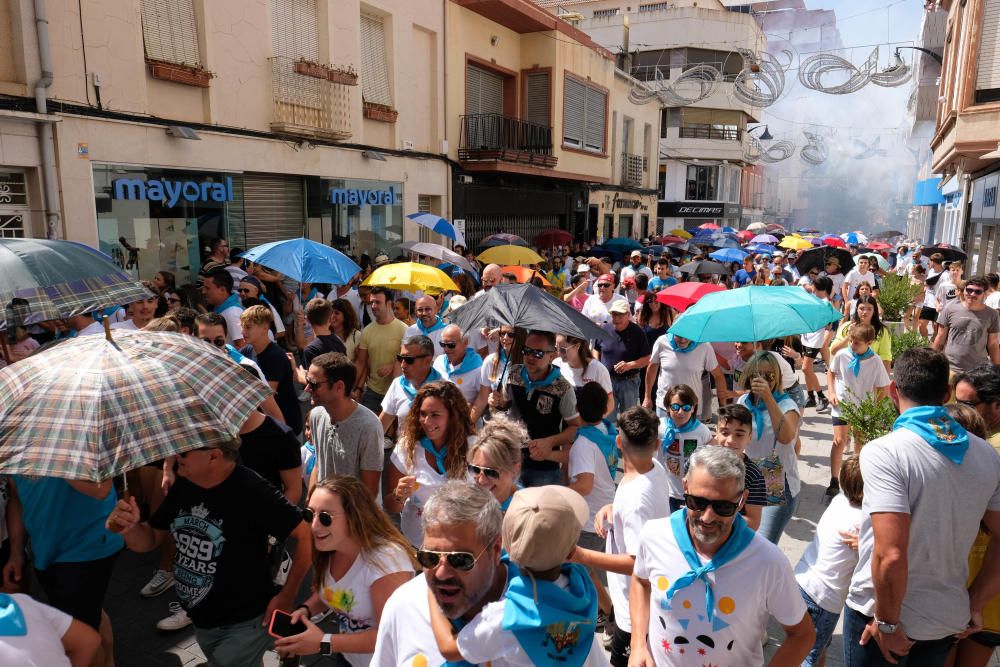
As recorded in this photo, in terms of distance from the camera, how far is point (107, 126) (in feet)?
31.6

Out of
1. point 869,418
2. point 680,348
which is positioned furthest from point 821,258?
point 869,418

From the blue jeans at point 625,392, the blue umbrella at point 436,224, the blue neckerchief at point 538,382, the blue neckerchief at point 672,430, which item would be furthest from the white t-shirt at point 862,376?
the blue umbrella at point 436,224

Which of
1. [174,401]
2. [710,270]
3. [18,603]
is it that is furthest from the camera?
[710,270]

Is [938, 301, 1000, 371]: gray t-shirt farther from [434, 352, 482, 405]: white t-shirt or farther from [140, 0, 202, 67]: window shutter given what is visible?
[140, 0, 202, 67]: window shutter

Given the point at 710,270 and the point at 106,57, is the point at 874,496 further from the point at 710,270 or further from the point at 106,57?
the point at 106,57

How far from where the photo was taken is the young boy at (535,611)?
1.95m

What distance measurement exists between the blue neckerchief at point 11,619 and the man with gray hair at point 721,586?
2209mm

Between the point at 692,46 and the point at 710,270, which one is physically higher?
the point at 692,46

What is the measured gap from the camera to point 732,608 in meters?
2.43

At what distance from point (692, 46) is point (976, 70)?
30213 millimetres

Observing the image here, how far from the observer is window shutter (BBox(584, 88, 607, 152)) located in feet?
77.8

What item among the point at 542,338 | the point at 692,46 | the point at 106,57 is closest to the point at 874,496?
the point at 542,338

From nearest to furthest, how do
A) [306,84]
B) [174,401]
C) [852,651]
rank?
[174,401] → [852,651] → [306,84]

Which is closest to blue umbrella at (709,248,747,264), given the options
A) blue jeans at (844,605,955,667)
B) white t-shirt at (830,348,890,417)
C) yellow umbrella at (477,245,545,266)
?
yellow umbrella at (477,245,545,266)
